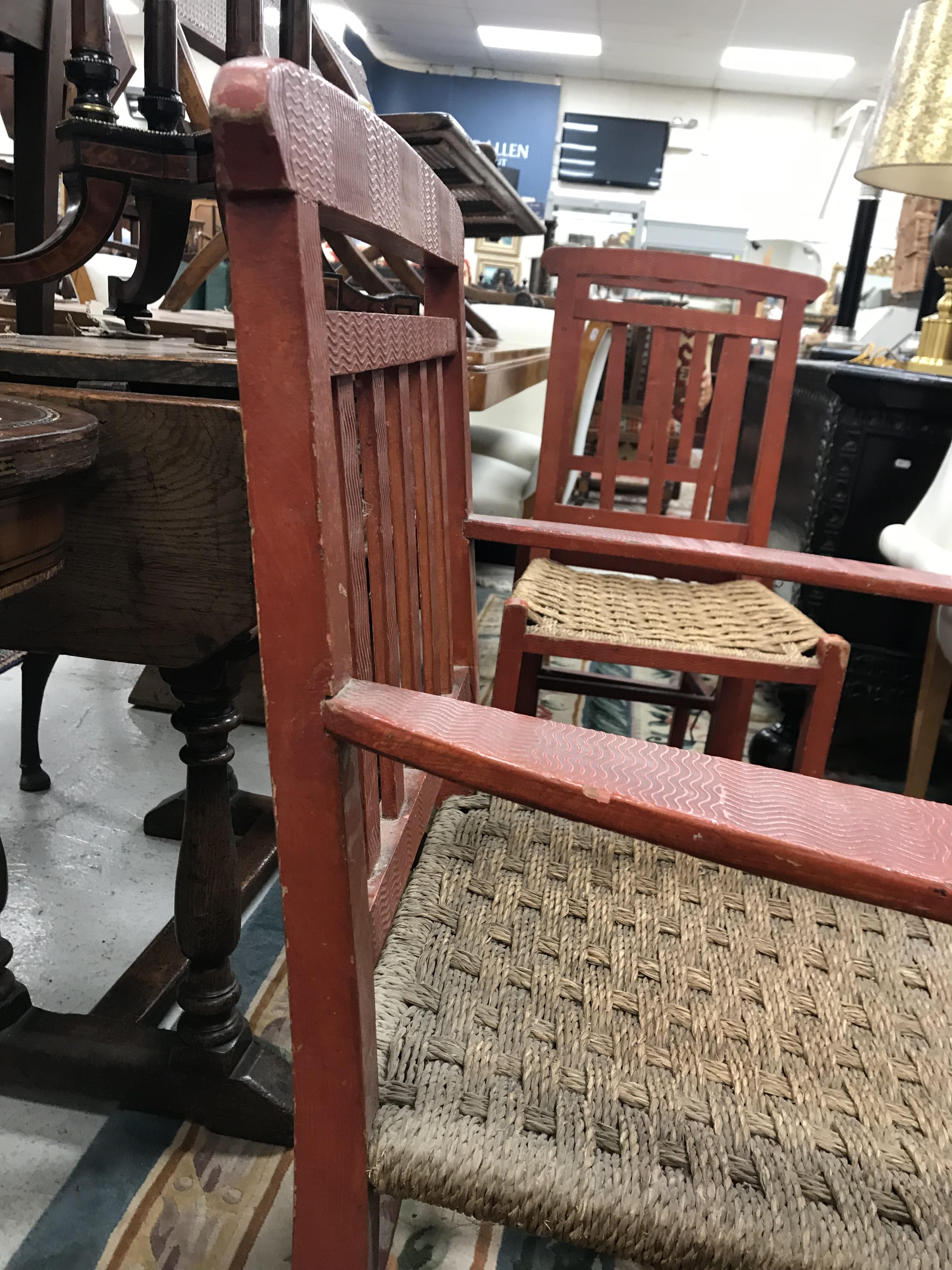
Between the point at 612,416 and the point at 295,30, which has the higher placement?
the point at 295,30

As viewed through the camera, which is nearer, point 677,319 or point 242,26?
point 242,26

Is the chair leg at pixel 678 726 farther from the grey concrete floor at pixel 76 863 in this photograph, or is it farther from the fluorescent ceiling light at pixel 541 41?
the fluorescent ceiling light at pixel 541 41

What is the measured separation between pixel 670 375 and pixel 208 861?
3.85ft

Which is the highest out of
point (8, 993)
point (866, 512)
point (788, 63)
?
point (788, 63)

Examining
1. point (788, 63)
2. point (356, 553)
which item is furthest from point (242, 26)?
point (788, 63)

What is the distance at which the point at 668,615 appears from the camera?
1.43 meters

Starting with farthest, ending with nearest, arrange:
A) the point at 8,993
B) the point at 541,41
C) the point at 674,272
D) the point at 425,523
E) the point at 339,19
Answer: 1. the point at 541,41
2. the point at 339,19
3. the point at 674,272
4. the point at 8,993
5. the point at 425,523

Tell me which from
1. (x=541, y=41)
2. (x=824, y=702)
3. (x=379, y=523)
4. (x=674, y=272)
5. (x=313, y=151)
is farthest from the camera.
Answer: (x=541, y=41)

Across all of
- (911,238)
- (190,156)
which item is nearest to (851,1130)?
(190,156)

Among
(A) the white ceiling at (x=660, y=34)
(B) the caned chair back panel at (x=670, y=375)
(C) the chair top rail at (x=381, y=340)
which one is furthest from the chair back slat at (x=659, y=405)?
(A) the white ceiling at (x=660, y=34)

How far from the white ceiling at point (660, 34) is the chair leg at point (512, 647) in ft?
26.4

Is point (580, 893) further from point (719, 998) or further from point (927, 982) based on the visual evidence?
point (927, 982)

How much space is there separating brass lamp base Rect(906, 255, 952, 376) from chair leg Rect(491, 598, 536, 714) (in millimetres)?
→ 1389

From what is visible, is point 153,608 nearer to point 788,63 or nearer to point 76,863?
point 76,863
